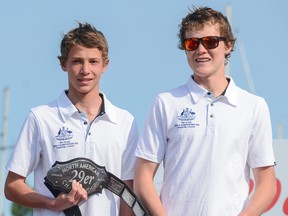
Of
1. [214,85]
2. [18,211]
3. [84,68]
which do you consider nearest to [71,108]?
[84,68]

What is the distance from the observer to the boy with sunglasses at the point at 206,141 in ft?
26.9

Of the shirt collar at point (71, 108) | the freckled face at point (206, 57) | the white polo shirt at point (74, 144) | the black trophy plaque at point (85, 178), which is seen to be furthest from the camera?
the shirt collar at point (71, 108)

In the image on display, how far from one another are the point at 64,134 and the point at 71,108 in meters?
0.20

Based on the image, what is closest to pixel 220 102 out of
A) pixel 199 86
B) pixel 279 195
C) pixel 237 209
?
pixel 199 86

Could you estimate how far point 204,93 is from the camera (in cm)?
834

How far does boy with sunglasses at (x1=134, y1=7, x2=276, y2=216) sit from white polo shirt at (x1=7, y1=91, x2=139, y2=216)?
8.9 inches

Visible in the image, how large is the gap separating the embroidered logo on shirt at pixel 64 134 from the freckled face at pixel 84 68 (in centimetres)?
29

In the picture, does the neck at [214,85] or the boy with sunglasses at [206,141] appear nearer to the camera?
the boy with sunglasses at [206,141]

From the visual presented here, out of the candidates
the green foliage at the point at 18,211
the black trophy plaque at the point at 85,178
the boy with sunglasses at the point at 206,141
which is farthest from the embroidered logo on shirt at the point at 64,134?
the green foliage at the point at 18,211

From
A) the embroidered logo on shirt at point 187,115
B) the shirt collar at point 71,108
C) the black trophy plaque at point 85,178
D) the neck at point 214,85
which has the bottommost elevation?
the black trophy plaque at point 85,178

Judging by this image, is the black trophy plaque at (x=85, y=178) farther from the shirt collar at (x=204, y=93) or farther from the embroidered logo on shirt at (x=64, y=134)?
the shirt collar at (x=204, y=93)

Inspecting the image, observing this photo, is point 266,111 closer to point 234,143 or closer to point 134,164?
point 234,143

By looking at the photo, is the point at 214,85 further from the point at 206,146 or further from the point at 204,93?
the point at 206,146

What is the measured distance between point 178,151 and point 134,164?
45 centimetres
